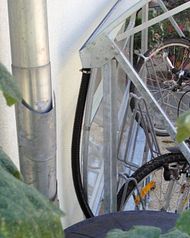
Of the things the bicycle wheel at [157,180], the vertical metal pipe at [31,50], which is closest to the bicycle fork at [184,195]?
the bicycle wheel at [157,180]

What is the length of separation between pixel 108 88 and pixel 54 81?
0.76 feet

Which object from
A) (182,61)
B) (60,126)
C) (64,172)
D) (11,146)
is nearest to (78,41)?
(60,126)

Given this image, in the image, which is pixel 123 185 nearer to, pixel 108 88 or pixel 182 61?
pixel 108 88

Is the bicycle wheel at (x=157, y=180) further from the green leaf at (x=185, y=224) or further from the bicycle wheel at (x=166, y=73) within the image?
the green leaf at (x=185, y=224)

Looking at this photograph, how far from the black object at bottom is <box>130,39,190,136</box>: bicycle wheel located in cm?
232

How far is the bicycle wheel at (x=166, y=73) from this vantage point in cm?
423

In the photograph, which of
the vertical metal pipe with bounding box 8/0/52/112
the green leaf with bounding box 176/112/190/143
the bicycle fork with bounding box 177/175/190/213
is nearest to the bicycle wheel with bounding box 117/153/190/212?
the bicycle fork with bounding box 177/175/190/213

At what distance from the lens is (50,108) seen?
1648 mm

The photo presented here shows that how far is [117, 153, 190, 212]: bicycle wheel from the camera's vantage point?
242 centimetres

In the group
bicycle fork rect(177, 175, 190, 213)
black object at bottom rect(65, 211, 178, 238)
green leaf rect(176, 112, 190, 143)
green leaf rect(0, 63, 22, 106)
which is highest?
green leaf rect(0, 63, 22, 106)

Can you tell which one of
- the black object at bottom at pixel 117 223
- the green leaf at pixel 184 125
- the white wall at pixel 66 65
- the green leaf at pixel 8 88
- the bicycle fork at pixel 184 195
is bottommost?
the bicycle fork at pixel 184 195

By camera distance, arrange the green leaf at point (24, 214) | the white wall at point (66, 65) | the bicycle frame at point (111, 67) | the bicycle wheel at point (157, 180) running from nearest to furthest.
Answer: the green leaf at point (24, 214)
the bicycle frame at point (111, 67)
the white wall at point (66, 65)
the bicycle wheel at point (157, 180)

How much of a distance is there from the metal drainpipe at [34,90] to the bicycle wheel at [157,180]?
2.65 feet

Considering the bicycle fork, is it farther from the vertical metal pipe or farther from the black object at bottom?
the vertical metal pipe
